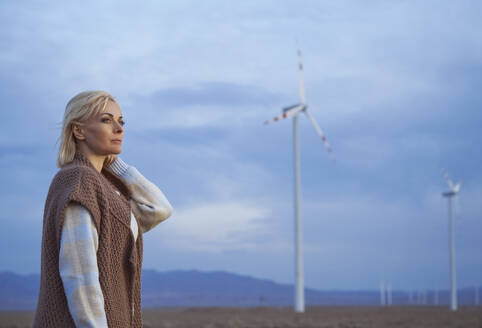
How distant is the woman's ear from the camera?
379cm

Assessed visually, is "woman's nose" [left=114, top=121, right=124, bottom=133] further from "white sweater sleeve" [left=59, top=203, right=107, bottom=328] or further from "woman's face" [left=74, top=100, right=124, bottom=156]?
"white sweater sleeve" [left=59, top=203, right=107, bottom=328]

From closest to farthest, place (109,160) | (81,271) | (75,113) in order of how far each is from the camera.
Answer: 1. (81,271)
2. (75,113)
3. (109,160)

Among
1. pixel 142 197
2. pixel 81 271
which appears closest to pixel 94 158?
pixel 142 197

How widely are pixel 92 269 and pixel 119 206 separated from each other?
0.48m

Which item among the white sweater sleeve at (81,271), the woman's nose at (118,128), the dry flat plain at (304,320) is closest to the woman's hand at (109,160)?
the woman's nose at (118,128)

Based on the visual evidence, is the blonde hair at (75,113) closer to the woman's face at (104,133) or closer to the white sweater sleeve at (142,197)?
the woman's face at (104,133)

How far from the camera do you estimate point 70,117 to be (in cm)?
378

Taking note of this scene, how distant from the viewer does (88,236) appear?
3.33 meters

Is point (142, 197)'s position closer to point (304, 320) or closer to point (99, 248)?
point (99, 248)

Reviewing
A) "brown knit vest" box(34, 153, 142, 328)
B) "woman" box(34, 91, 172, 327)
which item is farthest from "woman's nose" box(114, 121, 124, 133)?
"brown knit vest" box(34, 153, 142, 328)

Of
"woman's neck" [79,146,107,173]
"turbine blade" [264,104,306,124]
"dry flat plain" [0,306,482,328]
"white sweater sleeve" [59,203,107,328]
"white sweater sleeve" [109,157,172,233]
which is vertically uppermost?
"turbine blade" [264,104,306,124]

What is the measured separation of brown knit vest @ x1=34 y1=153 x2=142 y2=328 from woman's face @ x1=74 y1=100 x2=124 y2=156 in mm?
121

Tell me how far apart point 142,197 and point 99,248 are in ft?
2.90

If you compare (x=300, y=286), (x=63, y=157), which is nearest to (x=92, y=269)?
(x=63, y=157)
